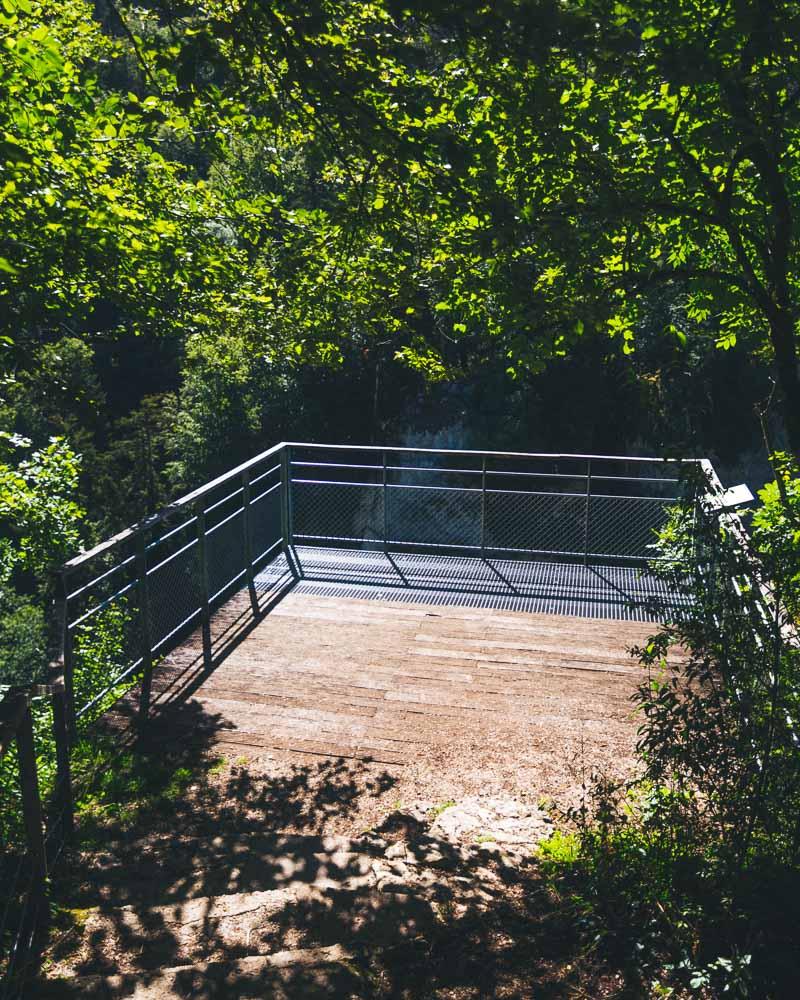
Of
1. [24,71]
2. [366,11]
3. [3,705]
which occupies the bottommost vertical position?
[3,705]

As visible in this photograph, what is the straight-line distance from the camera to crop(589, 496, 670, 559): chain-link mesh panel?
33.5 ft

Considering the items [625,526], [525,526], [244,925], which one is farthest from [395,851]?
[525,526]

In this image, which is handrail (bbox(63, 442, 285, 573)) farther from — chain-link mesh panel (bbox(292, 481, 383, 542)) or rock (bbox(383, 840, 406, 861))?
chain-link mesh panel (bbox(292, 481, 383, 542))

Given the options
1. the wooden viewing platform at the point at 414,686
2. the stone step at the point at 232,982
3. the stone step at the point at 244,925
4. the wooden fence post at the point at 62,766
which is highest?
the wooden viewing platform at the point at 414,686

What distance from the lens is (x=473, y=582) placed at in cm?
935

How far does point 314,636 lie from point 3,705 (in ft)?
14.9

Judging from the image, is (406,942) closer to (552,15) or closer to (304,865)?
(304,865)

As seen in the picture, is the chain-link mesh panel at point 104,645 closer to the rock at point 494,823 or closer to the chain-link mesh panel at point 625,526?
the rock at point 494,823

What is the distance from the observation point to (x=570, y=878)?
4059mm

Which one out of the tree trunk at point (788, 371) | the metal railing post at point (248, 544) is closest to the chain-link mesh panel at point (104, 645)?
the metal railing post at point (248, 544)

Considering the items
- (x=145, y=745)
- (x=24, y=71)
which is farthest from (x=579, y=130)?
(x=145, y=745)

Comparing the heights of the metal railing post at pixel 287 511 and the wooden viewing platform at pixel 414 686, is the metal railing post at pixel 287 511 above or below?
above

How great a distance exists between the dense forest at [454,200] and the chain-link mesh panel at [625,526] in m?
1.85

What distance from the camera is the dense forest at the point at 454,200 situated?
394 cm
